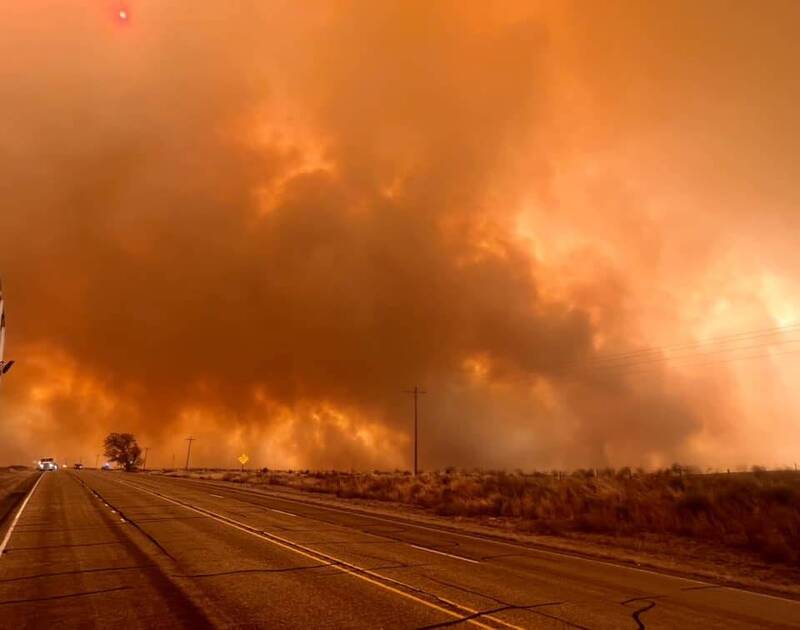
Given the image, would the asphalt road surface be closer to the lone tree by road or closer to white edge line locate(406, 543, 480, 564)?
white edge line locate(406, 543, 480, 564)

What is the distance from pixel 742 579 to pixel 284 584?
9.34 m

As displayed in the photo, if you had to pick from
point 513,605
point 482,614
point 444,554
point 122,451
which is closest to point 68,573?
point 482,614

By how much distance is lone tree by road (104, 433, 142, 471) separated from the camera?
14200cm

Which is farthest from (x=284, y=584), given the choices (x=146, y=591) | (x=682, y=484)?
(x=682, y=484)

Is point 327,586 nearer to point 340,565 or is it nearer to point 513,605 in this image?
point 340,565

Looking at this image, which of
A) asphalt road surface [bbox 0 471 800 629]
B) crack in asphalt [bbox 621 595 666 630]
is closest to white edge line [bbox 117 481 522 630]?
asphalt road surface [bbox 0 471 800 629]

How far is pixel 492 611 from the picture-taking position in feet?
21.9

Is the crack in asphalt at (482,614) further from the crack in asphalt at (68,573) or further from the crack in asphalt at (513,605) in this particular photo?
the crack in asphalt at (68,573)

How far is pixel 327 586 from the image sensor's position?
763 centimetres

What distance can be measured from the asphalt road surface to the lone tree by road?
15018 cm

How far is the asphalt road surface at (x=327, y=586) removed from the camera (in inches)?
244

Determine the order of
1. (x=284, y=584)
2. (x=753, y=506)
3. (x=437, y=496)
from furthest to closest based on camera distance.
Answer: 1. (x=437, y=496)
2. (x=753, y=506)
3. (x=284, y=584)

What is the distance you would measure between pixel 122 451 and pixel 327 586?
527ft

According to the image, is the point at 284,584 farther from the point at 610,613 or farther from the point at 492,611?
the point at 610,613
